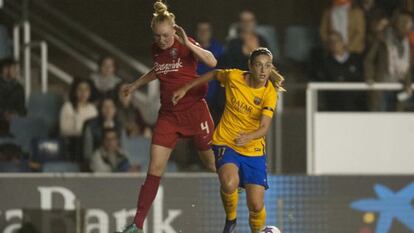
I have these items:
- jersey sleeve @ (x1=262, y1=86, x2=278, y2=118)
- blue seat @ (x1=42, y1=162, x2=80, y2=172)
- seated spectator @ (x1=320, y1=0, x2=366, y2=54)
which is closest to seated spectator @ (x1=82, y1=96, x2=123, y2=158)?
blue seat @ (x1=42, y1=162, x2=80, y2=172)

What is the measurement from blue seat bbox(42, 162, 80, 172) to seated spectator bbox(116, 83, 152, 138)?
724 mm

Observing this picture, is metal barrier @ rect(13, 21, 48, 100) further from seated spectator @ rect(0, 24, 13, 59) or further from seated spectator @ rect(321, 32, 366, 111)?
seated spectator @ rect(321, 32, 366, 111)

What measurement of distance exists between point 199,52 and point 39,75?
5207 millimetres

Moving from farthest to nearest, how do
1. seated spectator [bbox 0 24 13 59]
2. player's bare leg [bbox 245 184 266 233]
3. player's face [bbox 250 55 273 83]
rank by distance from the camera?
seated spectator [bbox 0 24 13 59] → player's bare leg [bbox 245 184 266 233] → player's face [bbox 250 55 273 83]

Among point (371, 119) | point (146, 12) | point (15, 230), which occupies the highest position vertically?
point (146, 12)

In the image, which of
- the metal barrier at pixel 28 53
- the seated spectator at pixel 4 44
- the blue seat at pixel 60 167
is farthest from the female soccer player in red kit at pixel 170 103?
the seated spectator at pixel 4 44

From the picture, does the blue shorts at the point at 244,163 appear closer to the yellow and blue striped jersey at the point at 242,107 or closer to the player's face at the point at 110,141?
the yellow and blue striped jersey at the point at 242,107

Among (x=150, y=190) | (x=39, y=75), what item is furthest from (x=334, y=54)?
(x=150, y=190)

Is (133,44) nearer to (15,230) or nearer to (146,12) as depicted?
(146,12)

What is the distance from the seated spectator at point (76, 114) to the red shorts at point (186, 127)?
3.44 m

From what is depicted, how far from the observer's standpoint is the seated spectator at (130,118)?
18.4 m

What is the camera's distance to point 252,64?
14.2 meters

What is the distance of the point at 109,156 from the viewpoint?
59.1 ft

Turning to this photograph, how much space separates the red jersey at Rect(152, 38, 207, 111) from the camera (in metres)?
14.5
